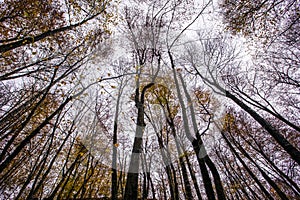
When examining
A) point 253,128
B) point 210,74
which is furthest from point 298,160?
point 253,128

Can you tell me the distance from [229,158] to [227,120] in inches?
166

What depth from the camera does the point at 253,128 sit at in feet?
39.2

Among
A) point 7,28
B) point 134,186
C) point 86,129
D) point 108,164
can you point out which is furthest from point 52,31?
point 108,164

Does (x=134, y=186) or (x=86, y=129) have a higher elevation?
(x=86, y=129)

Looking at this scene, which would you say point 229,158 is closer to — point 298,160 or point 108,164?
point 298,160

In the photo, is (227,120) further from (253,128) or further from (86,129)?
(86,129)

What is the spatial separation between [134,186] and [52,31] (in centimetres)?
563

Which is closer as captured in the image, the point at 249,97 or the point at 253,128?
the point at 249,97

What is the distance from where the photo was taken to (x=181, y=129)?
11.3m

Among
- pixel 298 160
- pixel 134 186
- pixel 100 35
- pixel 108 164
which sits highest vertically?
pixel 100 35

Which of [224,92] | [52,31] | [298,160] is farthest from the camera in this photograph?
[224,92]

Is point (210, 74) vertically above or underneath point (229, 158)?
above

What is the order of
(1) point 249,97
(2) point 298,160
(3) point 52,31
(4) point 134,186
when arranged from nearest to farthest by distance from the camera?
(4) point 134,186 → (2) point 298,160 → (3) point 52,31 → (1) point 249,97

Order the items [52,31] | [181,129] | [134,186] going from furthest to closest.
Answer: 1. [181,129]
2. [52,31]
3. [134,186]
